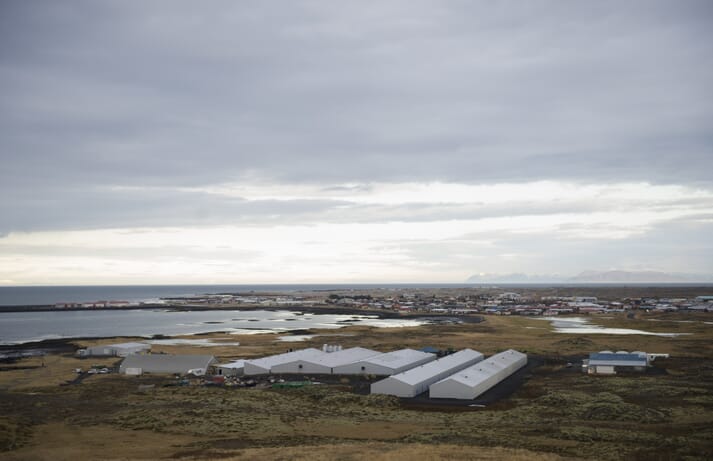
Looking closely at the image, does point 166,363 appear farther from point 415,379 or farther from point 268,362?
point 415,379

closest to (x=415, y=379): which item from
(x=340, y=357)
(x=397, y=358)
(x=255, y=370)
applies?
(x=397, y=358)

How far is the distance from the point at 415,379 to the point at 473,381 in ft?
14.5

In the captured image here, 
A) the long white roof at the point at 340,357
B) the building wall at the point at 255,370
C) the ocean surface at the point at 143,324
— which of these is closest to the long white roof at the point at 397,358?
the long white roof at the point at 340,357

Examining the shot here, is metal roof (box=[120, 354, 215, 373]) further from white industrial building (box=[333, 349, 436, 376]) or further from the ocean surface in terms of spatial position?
the ocean surface

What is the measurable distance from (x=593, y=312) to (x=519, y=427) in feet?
379

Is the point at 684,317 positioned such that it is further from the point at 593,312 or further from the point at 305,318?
the point at 305,318

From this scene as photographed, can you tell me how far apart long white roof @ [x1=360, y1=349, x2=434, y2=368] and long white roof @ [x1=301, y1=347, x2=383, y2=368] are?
72.3 inches

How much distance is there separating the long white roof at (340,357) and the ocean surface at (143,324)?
138 ft

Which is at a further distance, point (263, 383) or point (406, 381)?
point (263, 383)

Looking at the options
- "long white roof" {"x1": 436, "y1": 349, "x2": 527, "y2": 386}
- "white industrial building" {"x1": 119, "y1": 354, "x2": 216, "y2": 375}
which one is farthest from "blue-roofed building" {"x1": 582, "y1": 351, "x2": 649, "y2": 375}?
"white industrial building" {"x1": 119, "y1": 354, "x2": 216, "y2": 375}

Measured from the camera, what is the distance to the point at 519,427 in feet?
111

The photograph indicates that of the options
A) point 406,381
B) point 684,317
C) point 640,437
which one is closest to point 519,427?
point 640,437

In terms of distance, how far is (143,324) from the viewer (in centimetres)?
12300

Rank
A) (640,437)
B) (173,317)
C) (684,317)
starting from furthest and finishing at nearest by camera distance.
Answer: (173,317)
(684,317)
(640,437)
